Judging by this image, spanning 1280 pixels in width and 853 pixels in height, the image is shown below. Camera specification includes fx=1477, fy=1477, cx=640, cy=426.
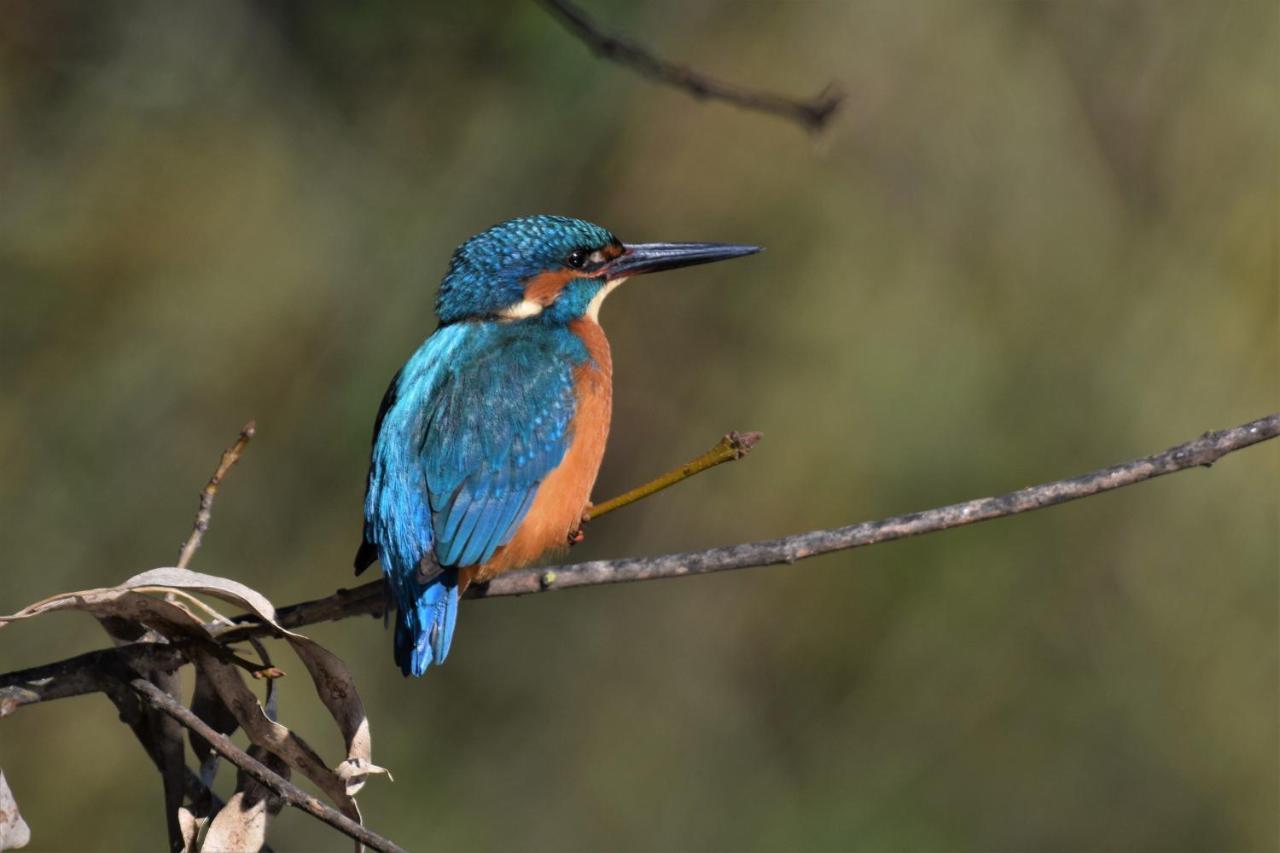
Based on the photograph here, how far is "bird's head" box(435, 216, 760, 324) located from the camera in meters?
3.06

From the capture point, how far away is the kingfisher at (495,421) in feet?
8.31

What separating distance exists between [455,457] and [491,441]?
81 mm

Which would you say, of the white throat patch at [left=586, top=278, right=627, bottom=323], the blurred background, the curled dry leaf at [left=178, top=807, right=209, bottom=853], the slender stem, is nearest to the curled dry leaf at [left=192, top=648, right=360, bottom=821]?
the curled dry leaf at [left=178, top=807, right=209, bottom=853]

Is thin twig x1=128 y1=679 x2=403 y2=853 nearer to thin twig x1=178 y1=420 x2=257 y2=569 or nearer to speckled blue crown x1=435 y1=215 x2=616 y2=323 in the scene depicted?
thin twig x1=178 y1=420 x2=257 y2=569

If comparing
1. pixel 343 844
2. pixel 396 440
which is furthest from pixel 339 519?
pixel 396 440

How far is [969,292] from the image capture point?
402 cm

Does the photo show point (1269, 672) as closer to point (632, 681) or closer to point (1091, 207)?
point (1091, 207)

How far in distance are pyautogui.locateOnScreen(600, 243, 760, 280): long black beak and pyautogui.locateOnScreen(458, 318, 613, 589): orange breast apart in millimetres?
253

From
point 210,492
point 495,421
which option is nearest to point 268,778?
point 210,492

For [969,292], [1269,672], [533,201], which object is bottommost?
[1269,672]

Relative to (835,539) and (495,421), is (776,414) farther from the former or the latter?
(835,539)

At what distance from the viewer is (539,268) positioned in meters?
3.08

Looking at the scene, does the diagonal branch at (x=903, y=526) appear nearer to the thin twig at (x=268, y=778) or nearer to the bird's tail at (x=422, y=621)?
the thin twig at (x=268, y=778)

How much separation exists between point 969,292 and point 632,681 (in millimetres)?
1421
